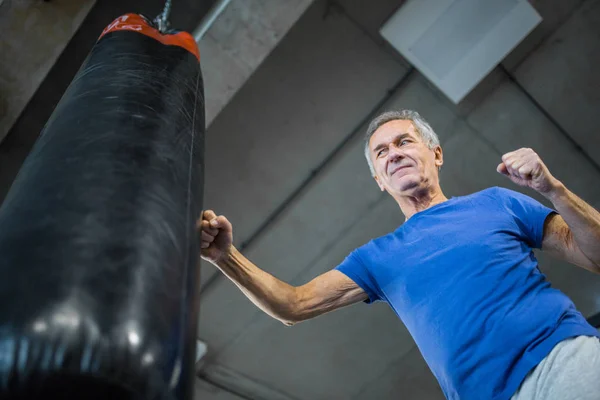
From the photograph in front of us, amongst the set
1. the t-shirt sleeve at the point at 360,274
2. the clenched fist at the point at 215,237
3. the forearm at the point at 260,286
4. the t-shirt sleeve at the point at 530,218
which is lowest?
the forearm at the point at 260,286

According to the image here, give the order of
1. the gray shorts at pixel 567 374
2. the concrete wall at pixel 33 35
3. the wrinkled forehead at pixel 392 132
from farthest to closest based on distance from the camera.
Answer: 1. the concrete wall at pixel 33 35
2. the wrinkled forehead at pixel 392 132
3. the gray shorts at pixel 567 374

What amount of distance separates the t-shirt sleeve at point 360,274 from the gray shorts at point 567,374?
1.68 feet

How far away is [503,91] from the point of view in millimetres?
2822

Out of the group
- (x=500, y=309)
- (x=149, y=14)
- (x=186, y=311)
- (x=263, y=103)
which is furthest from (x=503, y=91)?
(x=186, y=311)

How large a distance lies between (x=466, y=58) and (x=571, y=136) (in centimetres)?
77

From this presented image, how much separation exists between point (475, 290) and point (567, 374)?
0.25 metres

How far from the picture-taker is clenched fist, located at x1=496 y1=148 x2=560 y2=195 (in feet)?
3.87

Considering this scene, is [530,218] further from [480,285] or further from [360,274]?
[360,274]

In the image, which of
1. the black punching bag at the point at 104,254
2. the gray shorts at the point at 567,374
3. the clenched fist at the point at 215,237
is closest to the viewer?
the black punching bag at the point at 104,254

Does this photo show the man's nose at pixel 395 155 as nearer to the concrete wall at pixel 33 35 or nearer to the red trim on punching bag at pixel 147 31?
the red trim on punching bag at pixel 147 31

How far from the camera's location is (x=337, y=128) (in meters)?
2.81

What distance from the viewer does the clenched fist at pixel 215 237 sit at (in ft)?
4.32

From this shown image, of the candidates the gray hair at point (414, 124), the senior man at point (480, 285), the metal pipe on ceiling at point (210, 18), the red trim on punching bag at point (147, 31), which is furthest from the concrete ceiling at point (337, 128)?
the senior man at point (480, 285)

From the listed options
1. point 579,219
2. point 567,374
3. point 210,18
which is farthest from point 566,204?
point 210,18
